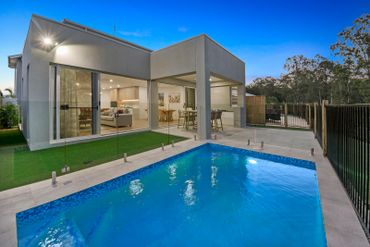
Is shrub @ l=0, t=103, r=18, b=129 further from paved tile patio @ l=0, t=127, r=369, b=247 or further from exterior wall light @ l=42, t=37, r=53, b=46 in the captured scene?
paved tile patio @ l=0, t=127, r=369, b=247

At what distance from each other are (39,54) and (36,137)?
2408mm

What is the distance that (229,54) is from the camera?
8.71 m

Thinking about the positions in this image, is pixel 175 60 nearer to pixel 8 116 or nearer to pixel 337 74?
pixel 8 116

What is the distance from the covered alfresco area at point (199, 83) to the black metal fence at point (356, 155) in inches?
162

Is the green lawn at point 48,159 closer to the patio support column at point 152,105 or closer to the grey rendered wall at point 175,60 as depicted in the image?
the patio support column at point 152,105

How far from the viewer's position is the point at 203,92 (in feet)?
21.2

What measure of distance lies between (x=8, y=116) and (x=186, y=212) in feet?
41.4

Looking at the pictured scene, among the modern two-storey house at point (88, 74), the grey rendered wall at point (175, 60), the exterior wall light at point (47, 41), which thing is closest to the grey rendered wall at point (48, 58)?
A: the modern two-storey house at point (88, 74)

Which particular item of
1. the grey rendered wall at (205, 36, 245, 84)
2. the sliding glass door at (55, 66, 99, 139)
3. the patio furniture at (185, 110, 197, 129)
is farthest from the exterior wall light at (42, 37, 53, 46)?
the patio furniture at (185, 110, 197, 129)

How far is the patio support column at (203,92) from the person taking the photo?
645 centimetres

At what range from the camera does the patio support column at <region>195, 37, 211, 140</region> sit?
645cm

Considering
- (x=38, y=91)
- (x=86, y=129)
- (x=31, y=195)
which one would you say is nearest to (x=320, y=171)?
(x=31, y=195)

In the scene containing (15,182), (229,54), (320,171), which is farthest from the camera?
(229,54)

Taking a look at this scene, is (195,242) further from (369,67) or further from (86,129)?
(369,67)
